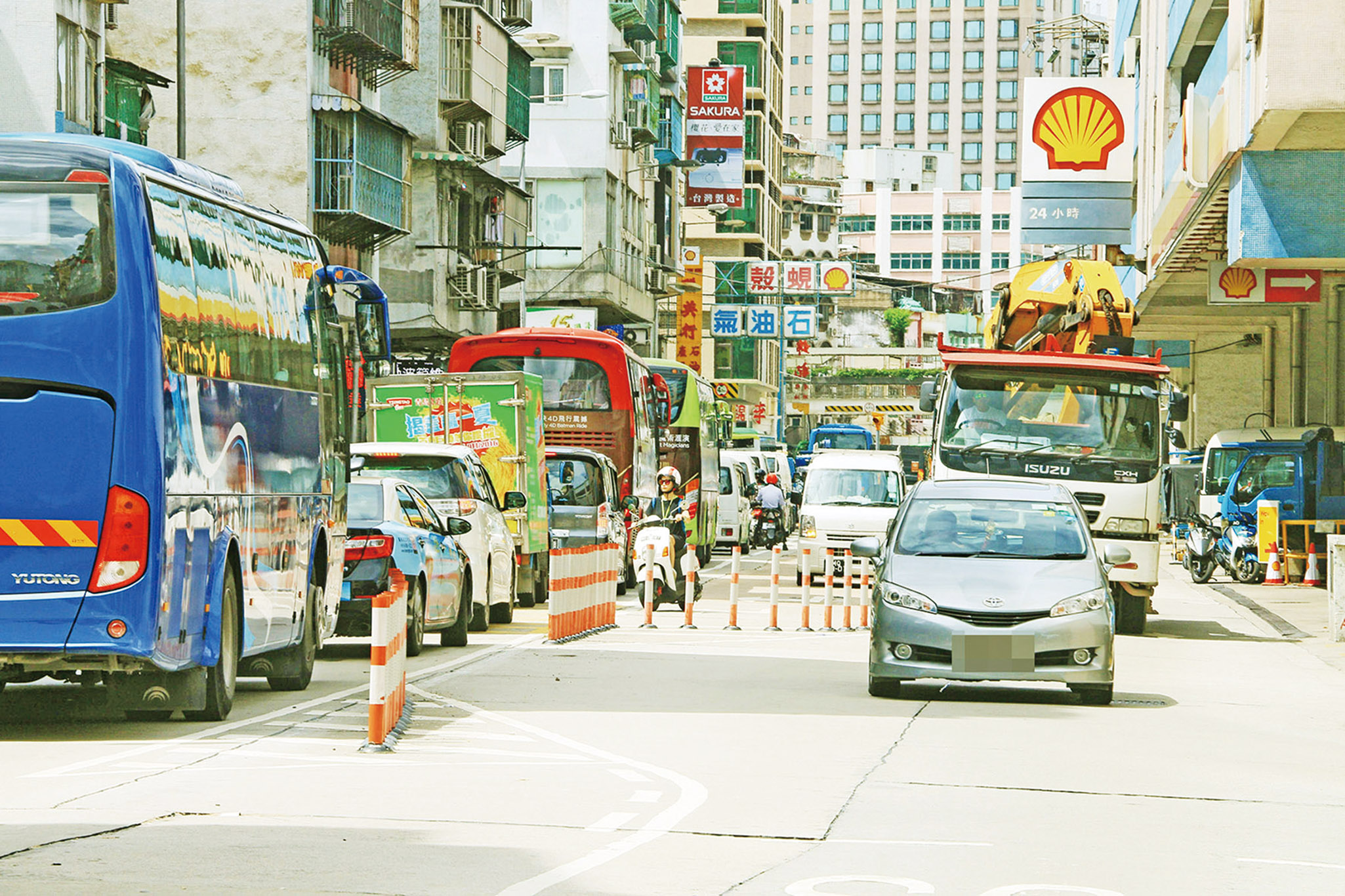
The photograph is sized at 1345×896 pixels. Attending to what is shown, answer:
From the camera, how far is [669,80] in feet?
262

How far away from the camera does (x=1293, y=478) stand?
122ft

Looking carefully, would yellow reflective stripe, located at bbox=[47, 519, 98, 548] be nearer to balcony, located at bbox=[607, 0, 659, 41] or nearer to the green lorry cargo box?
the green lorry cargo box

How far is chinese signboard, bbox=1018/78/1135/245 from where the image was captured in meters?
40.1

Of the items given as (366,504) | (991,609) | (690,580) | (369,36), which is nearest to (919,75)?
(369,36)

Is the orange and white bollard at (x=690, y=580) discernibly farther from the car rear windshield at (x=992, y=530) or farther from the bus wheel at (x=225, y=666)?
the bus wheel at (x=225, y=666)

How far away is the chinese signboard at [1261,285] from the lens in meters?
27.9

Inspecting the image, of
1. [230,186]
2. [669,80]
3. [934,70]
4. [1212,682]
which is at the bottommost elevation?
[1212,682]

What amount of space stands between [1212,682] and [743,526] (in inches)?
1230

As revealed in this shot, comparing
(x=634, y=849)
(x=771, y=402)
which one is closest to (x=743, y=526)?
(x=634, y=849)

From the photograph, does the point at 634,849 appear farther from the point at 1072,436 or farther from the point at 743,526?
the point at 743,526

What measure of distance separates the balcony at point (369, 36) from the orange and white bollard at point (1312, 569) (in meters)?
20.0

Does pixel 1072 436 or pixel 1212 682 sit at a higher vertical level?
pixel 1072 436

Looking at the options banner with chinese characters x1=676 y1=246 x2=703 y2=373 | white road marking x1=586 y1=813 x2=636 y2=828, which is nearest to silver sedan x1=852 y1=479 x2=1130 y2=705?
white road marking x1=586 y1=813 x2=636 y2=828

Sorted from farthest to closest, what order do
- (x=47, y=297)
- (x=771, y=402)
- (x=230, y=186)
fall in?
(x=771, y=402) → (x=230, y=186) → (x=47, y=297)
